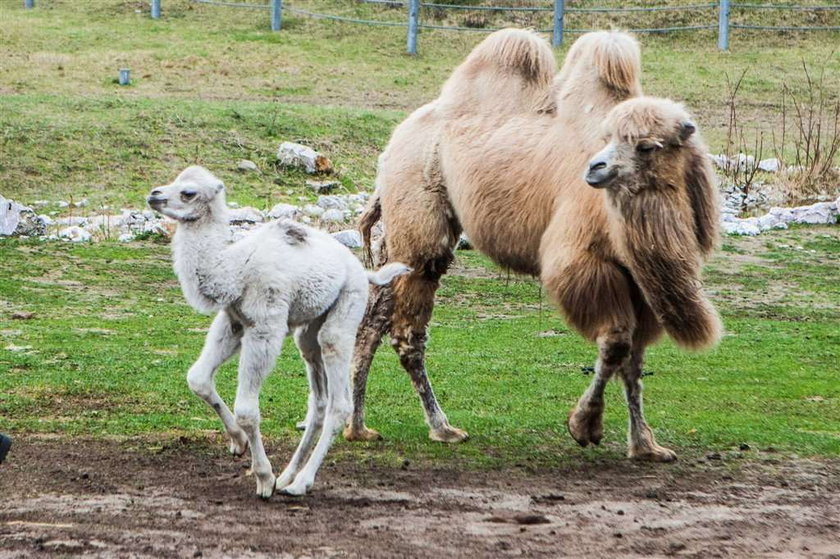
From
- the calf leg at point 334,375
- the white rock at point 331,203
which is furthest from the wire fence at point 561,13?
the calf leg at point 334,375

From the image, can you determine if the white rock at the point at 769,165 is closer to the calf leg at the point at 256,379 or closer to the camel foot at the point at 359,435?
the camel foot at the point at 359,435

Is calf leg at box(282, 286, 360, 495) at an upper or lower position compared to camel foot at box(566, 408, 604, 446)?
upper

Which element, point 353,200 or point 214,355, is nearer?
point 214,355

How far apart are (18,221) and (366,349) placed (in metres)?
9.28

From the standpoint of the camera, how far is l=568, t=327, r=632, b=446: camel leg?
7.68 meters

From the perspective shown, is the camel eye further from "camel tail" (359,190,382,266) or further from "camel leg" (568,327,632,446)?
"camel tail" (359,190,382,266)

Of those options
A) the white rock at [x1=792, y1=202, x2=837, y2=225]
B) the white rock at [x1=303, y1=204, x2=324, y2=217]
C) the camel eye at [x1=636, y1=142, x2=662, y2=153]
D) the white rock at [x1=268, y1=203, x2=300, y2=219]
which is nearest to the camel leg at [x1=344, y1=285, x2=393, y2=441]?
the camel eye at [x1=636, y1=142, x2=662, y2=153]

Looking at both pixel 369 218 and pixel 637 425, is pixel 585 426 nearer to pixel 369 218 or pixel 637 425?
pixel 637 425

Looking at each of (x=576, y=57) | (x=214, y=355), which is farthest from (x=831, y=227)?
(x=214, y=355)

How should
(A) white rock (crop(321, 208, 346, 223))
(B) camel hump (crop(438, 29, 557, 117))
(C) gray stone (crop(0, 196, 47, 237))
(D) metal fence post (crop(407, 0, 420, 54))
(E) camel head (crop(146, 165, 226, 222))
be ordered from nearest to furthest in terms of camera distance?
(E) camel head (crop(146, 165, 226, 222))
(B) camel hump (crop(438, 29, 557, 117))
(C) gray stone (crop(0, 196, 47, 237))
(A) white rock (crop(321, 208, 346, 223))
(D) metal fence post (crop(407, 0, 420, 54))

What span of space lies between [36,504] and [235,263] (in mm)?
1438

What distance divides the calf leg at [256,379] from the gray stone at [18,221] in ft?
36.1

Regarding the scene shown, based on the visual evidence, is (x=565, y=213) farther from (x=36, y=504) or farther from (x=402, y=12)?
(x=402, y=12)

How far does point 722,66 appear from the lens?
31.8m
